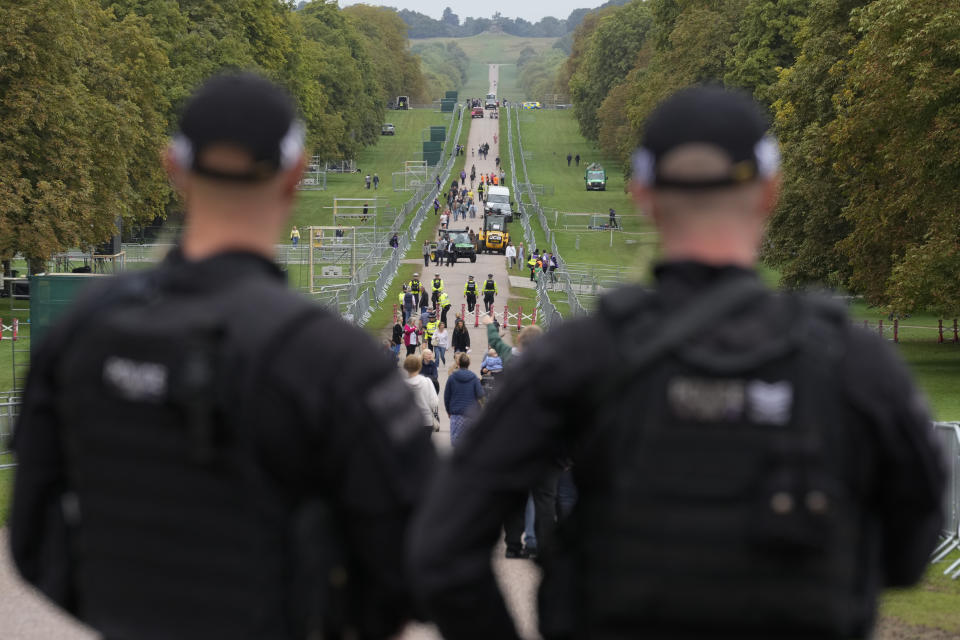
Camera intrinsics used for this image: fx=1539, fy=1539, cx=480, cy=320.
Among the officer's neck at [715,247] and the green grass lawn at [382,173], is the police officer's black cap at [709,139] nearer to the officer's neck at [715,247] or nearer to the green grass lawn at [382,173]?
the officer's neck at [715,247]

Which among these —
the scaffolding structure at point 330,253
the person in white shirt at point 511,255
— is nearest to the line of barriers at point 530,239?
the person in white shirt at point 511,255

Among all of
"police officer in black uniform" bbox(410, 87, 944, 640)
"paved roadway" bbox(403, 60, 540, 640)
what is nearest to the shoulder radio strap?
"police officer in black uniform" bbox(410, 87, 944, 640)

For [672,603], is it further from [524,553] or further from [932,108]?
[932,108]

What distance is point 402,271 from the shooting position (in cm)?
6353

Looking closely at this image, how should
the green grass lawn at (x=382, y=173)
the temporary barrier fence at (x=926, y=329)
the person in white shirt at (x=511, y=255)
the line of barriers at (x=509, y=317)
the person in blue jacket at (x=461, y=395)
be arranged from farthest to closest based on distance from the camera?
the green grass lawn at (x=382, y=173) < the person in white shirt at (x=511, y=255) < the line of barriers at (x=509, y=317) < the temporary barrier fence at (x=926, y=329) < the person in blue jacket at (x=461, y=395)

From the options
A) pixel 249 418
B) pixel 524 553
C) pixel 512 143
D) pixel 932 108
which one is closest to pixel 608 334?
pixel 249 418

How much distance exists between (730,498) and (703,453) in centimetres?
11

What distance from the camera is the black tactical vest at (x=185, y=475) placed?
10.6 feet

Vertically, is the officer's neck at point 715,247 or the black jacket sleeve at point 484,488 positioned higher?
the officer's neck at point 715,247

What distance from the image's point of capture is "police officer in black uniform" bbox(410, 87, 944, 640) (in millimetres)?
3137

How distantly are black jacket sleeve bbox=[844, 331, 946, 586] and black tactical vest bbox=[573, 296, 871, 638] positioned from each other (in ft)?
0.23

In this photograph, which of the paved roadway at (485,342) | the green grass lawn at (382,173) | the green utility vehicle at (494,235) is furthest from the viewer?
the green grass lawn at (382,173)

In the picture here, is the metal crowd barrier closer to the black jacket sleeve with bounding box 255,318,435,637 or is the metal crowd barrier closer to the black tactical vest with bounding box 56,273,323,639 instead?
the black jacket sleeve with bounding box 255,318,435,637

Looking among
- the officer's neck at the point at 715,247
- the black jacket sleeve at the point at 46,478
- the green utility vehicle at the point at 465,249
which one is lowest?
the green utility vehicle at the point at 465,249
